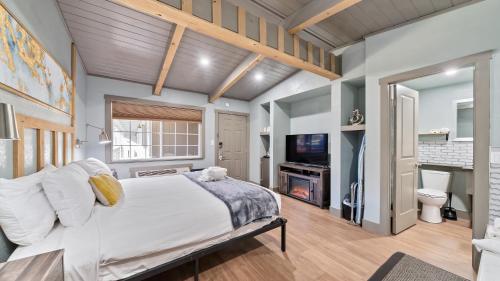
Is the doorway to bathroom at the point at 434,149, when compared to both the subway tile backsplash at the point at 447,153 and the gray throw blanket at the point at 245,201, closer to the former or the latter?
the subway tile backsplash at the point at 447,153

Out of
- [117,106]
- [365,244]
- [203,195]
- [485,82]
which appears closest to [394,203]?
[365,244]

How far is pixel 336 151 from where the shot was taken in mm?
3119

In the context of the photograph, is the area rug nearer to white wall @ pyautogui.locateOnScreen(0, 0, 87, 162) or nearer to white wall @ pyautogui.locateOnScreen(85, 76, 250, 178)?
white wall @ pyautogui.locateOnScreen(0, 0, 87, 162)

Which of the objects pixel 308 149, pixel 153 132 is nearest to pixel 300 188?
pixel 308 149

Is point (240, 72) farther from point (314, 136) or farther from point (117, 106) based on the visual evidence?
point (117, 106)

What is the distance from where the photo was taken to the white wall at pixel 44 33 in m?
1.28

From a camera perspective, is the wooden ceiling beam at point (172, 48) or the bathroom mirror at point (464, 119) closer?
the wooden ceiling beam at point (172, 48)

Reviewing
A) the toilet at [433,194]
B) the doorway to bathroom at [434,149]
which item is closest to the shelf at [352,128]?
the doorway to bathroom at [434,149]

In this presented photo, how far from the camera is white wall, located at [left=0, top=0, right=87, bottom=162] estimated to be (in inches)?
50.3

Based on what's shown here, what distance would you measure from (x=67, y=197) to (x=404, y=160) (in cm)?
370

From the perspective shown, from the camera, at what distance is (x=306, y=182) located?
3.77 meters

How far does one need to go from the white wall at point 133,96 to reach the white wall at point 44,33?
45.0 inches

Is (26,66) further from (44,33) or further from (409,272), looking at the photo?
(409,272)

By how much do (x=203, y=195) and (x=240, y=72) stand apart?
2.37 meters
